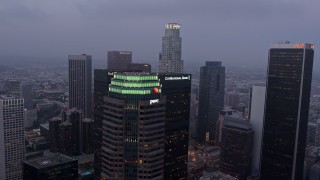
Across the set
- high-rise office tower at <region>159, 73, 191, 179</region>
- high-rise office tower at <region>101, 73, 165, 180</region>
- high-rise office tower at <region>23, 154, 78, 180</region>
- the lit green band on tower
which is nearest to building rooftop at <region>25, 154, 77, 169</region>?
high-rise office tower at <region>23, 154, 78, 180</region>

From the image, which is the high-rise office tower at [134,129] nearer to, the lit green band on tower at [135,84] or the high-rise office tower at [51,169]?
the lit green band on tower at [135,84]

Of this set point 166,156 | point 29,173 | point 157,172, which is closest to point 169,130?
point 166,156

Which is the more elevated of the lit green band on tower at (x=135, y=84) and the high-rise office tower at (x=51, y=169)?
the lit green band on tower at (x=135, y=84)

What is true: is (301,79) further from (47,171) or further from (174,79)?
(47,171)

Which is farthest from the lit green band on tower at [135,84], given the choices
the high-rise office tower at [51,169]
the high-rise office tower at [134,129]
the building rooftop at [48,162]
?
the building rooftop at [48,162]

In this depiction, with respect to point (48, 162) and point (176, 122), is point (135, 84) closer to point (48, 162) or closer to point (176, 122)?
point (176, 122)

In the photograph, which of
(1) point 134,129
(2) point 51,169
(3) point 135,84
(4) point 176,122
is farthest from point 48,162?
(3) point 135,84
